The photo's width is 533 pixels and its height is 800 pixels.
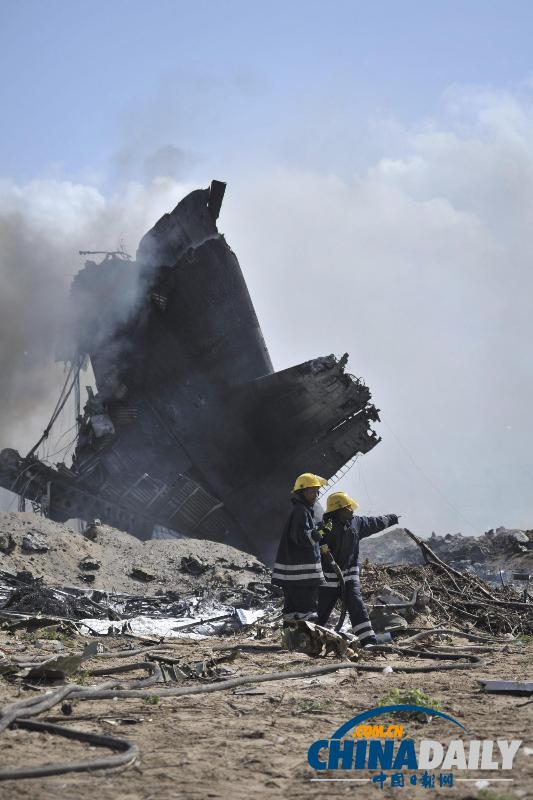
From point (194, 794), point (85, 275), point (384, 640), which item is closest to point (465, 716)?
point (194, 794)

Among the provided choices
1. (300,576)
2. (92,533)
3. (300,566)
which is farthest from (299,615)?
(92,533)

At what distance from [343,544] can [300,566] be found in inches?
20.8

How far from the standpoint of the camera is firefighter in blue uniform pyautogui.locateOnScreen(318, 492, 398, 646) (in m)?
8.66

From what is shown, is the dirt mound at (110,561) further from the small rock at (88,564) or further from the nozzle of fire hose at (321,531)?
the nozzle of fire hose at (321,531)

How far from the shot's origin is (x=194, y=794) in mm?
3318

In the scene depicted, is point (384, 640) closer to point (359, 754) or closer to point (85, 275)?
point (359, 754)

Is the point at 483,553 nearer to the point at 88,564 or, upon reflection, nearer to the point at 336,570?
the point at 88,564

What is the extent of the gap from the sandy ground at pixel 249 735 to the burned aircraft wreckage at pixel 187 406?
697 inches

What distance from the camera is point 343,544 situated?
8.79m

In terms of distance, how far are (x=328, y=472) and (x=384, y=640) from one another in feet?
56.9

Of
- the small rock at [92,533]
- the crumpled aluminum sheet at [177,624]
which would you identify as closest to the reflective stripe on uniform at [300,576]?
the crumpled aluminum sheet at [177,624]

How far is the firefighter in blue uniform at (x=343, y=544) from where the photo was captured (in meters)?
8.66

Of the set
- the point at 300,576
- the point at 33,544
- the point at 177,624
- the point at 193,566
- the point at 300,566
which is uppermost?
the point at 33,544

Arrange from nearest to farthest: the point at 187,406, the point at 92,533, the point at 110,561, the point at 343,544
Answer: the point at 343,544, the point at 110,561, the point at 92,533, the point at 187,406
